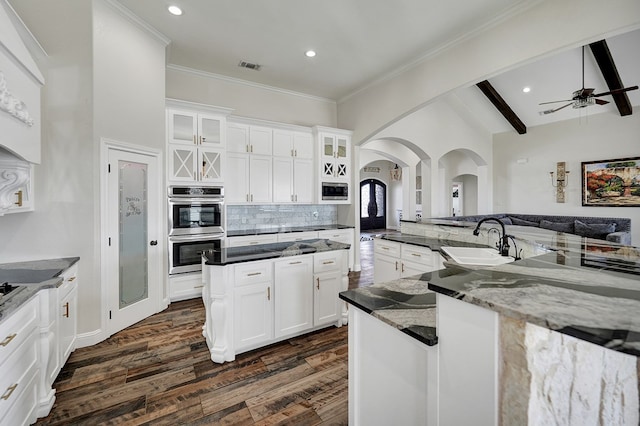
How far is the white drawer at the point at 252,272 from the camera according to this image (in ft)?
8.03

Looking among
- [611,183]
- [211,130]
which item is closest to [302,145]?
[211,130]

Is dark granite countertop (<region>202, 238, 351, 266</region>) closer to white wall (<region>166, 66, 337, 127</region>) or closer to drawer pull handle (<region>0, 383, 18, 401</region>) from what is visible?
drawer pull handle (<region>0, 383, 18, 401</region>)

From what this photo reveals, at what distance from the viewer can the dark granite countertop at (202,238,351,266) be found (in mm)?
2434

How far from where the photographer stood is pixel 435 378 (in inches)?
41.8

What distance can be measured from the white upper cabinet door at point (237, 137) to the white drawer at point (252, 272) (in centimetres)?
251

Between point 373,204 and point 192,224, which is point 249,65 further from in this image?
point 373,204

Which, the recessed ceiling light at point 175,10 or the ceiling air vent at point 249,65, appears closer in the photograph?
the recessed ceiling light at point 175,10

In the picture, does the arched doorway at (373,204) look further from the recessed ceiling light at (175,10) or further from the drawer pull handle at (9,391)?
the drawer pull handle at (9,391)

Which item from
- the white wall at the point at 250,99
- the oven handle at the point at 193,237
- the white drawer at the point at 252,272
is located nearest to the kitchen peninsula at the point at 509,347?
the white drawer at the point at 252,272

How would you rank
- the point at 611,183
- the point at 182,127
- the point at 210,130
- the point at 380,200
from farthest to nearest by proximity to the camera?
the point at 380,200, the point at 611,183, the point at 210,130, the point at 182,127

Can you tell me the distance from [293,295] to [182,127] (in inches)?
110

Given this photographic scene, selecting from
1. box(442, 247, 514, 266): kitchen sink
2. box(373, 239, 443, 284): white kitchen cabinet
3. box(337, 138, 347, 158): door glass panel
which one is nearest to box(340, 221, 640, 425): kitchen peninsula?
box(442, 247, 514, 266): kitchen sink

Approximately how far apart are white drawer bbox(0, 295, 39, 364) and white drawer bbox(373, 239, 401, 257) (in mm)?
3282

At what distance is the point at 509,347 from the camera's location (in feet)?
2.82
